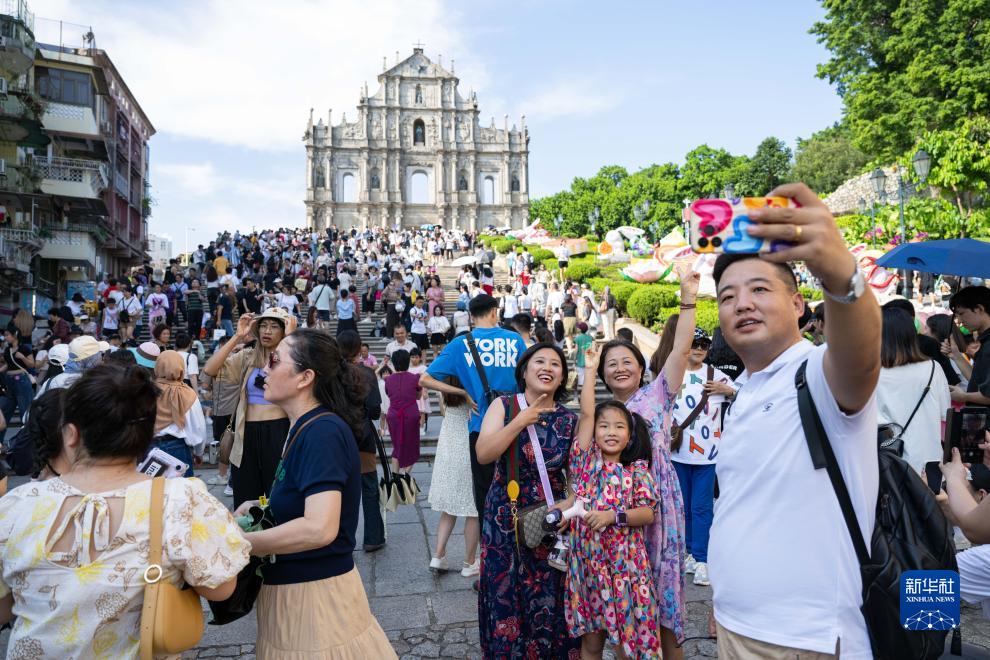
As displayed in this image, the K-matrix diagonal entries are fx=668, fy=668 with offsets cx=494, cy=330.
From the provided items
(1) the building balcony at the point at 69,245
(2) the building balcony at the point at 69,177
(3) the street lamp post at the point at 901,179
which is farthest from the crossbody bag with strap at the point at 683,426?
(2) the building balcony at the point at 69,177

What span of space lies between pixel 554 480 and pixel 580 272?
20.2 metres

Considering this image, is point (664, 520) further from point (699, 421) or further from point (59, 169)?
point (59, 169)

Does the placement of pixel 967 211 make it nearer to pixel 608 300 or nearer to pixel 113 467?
pixel 608 300

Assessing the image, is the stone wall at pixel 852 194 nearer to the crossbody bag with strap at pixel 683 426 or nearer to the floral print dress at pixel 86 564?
the crossbody bag with strap at pixel 683 426

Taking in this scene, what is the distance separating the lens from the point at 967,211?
20297mm

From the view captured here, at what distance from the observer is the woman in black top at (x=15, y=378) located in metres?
9.09

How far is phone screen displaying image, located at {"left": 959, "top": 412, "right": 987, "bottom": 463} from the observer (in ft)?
7.72

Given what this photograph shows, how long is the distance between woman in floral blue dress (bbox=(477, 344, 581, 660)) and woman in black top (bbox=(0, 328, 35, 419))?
8.68 metres

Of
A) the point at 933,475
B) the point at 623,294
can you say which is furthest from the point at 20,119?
the point at 933,475

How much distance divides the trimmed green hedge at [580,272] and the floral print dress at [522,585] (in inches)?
786

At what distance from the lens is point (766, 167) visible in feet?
188

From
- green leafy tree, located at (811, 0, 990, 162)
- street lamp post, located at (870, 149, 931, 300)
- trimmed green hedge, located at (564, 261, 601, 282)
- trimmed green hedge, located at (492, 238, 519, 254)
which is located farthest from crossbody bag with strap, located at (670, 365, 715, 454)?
trimmed green hedge, located at (492, 238, 519, 254)

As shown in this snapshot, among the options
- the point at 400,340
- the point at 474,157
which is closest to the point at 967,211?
the point at 400,340

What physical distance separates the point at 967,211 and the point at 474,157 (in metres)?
53.8
